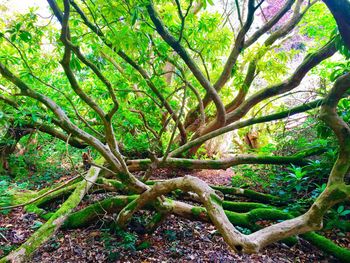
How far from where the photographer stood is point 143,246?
9.20 feet

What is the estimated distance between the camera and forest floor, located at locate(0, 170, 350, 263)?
8.70 feet

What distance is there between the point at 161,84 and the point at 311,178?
2.75m

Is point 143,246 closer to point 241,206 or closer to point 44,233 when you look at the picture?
point 44,233

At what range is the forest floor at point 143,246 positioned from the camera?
2652 mm

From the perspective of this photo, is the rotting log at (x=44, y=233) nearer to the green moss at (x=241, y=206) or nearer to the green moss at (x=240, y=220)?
the green moss at (x=240, y=220)

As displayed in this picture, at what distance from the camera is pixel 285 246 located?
2963 mm

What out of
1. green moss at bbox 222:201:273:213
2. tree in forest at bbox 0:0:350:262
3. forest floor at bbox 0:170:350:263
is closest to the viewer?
tree in forest at bbox 0:0:350:262

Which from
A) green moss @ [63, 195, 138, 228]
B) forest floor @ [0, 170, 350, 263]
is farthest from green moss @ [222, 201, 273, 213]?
green moss @ [63, 195, 138, 228]

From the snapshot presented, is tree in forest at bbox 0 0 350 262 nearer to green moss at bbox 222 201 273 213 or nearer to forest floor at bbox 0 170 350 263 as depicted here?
green moss at bbox 222 201 273 213

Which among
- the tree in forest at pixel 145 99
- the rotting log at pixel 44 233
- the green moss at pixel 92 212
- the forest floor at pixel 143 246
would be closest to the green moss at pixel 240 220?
the tree in forest at pixel 145 99

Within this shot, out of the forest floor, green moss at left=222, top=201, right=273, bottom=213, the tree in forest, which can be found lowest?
the forest floor

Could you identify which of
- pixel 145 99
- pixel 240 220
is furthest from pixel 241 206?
pixel 145 99

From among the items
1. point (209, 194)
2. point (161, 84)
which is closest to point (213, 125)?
point (161, 84)

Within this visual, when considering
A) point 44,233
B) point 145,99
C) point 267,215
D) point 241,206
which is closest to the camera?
point 44,233
